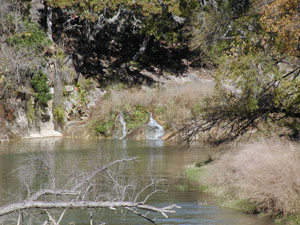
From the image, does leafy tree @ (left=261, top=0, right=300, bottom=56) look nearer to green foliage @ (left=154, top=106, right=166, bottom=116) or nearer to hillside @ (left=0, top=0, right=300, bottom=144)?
hillside @ (left=0, top=0, right=300, bottom=144)

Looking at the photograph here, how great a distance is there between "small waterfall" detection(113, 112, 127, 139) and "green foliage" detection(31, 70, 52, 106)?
4784 millimetres

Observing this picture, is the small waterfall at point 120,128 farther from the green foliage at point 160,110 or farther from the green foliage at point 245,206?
the green foliage at point 245,206

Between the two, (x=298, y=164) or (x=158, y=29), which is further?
(x=158, y=29)

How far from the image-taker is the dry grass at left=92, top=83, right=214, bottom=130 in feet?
113

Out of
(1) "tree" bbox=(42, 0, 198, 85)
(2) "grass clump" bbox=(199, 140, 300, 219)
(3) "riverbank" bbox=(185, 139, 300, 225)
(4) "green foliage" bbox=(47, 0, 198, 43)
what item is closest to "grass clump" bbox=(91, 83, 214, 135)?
(1) "tree" bbox=(42, 0, 198, 85)

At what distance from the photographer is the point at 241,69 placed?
56.2ft

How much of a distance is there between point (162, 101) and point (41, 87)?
300 inches

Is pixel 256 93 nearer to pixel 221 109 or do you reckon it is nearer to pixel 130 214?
pixel 221 109

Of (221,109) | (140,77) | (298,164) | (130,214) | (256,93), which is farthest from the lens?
(140,77)

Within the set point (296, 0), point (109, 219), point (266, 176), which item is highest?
point (296, 0)

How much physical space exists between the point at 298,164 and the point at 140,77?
1129 inches

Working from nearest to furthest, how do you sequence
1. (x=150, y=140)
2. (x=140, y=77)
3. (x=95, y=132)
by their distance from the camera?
1. (x=150, y=140)
2. (x=95, y=132)
3. (x=140, y=77)

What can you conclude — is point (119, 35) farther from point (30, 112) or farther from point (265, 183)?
point (265, 183)

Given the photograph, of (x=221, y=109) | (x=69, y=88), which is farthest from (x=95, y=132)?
(x=221, y=109)
